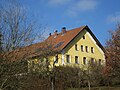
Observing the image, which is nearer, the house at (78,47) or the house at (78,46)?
the house at (78,47)

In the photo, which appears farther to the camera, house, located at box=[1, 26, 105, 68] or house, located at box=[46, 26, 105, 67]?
house, located at box=[46, 26, 105, 67]

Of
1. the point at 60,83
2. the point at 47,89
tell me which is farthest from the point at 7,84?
the point at 60,83

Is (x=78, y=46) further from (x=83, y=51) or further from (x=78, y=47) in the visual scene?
(x=83, y=51)

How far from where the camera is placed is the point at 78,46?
50688 millimetres

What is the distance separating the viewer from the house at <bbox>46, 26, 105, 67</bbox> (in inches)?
1861

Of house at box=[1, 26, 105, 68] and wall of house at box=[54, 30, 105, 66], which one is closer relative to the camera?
house at box=[1, 26, 105, 68]

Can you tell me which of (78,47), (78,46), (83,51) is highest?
(78,46)

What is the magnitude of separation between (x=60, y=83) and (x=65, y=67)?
7.29m

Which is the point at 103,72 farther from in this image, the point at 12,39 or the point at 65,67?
the point at 12,39

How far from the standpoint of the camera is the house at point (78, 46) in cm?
4728

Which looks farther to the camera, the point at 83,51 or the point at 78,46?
the point at 83,51

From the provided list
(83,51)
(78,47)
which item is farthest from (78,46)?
(83,51)

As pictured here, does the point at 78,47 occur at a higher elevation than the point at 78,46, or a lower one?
lower

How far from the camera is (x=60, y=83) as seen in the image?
3098cm
